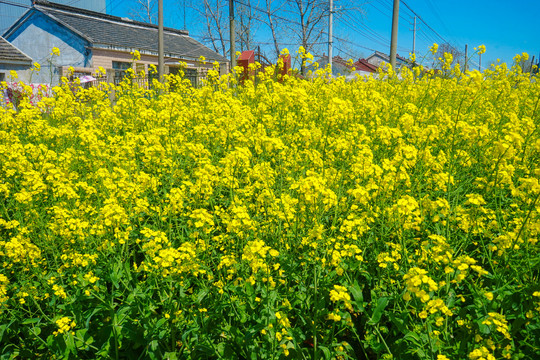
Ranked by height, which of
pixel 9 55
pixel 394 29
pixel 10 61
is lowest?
pixel 394 29

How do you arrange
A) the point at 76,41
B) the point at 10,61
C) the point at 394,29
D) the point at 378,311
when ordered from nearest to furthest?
the point at 378,311, the point at 394,29, the point at 10,61, the point at 76,41

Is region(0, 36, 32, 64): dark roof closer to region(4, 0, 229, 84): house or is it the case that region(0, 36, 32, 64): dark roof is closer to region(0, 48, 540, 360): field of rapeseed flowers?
region(4, 0, 229, 84): house

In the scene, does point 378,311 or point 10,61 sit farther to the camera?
point 10,61

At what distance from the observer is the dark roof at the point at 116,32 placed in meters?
21.9

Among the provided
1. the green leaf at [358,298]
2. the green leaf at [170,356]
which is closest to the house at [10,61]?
the green leaf at [170,356]

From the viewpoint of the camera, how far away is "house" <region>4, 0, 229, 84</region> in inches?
834

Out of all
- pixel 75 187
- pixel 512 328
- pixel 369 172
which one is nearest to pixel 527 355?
pixel 512 328

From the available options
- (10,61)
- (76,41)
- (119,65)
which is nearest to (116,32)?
(119,65)

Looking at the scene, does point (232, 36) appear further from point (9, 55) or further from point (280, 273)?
point (9, 55)

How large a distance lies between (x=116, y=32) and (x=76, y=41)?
149 inches

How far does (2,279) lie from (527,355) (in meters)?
2.63

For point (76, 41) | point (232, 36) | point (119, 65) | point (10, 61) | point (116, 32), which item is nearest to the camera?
point (232, 36)

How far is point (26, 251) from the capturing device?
2.20 meters

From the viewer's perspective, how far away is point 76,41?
70.0 ft
